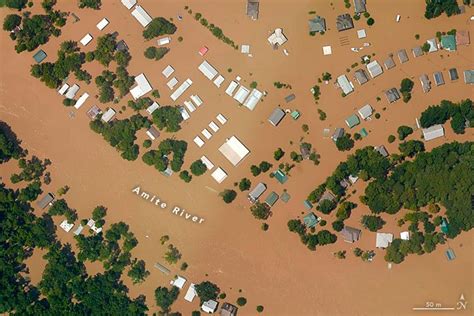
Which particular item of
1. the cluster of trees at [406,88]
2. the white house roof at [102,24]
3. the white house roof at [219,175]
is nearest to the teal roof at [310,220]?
the white house roof at [219,175]

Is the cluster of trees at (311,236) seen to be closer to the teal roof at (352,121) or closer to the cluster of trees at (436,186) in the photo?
the cluster of trees at (436,186)

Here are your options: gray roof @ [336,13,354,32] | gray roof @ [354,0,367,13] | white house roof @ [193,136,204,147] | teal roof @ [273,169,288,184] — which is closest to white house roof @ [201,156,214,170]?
white house roof @ [193,136,204,147]

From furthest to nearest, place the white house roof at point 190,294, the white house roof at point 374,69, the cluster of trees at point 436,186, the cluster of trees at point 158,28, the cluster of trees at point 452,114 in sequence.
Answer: the cluster of trees at point 158,28 < the white house roof at point 374,69 < the white house roof at point 190,294 < the cluster of trees at point 452,114 < the cluster of trees at point 436,186

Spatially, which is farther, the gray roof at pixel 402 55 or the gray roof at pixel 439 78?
the gray roof at pixel 402 55

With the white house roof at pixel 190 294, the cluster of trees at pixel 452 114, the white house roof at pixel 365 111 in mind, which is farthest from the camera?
the white house roof at pixel 365 111

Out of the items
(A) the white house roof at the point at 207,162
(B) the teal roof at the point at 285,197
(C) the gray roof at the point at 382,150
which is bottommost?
(A) the white house roof at the point at 207,162

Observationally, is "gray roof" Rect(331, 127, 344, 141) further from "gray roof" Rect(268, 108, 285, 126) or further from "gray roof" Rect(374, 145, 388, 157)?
"gray roof" Rect(268, 108, 285, 126)

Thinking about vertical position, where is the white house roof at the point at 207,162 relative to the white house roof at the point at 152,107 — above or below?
below
